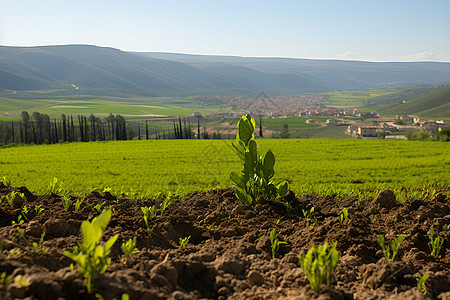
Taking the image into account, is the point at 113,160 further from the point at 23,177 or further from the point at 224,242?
the point at 224,242

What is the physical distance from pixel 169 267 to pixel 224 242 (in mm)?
1034

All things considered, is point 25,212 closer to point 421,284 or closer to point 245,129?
point 245,129

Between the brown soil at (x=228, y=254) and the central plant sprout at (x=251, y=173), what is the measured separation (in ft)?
0.81

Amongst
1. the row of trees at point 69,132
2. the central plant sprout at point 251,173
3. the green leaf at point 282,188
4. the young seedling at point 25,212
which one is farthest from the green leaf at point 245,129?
the row of trees at point 69,132

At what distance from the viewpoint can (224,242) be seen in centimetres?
343

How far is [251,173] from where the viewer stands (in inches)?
192

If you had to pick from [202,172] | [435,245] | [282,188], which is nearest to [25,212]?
[282,188]

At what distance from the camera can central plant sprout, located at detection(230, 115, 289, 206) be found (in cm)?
483

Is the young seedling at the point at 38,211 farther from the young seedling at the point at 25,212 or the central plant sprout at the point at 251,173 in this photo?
the central plant sprout at the point at 251,173

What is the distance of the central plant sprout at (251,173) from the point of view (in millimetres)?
4832

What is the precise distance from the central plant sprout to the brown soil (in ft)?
0.81

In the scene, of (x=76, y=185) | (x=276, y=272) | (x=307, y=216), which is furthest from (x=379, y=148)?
(x=276, y=272)

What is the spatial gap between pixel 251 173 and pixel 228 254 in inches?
79.3

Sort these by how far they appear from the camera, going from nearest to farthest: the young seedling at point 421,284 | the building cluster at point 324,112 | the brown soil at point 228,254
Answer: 1. the brown soil at point 228,254
2. the young seedling at point 421,284
3. the building cluster at point 324,112
